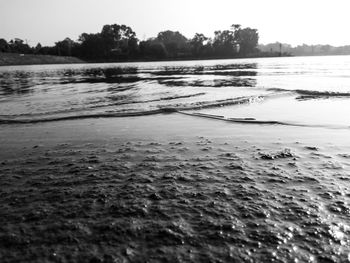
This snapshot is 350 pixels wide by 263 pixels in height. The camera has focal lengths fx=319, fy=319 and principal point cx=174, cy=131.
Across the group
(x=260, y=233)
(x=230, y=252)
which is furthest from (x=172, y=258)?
(x=260, y=233)

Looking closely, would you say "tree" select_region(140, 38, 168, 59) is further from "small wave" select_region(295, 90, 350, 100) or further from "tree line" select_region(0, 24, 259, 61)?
"small wave" select_region(295, 90, 350, 100)

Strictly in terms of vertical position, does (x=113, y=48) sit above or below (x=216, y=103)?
above

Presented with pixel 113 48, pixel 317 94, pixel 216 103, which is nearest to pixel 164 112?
pixel 216 103

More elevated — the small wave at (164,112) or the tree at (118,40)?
the tree at (118,40)

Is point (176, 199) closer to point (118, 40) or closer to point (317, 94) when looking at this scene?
point (317, 94)

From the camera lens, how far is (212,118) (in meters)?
11.4

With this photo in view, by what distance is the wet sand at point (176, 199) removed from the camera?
3395 millimetres

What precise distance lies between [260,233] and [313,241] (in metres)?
0.56

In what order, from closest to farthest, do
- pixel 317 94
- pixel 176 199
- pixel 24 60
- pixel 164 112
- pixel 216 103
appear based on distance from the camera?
1. pixel 176 199
2. pixel 164 112
3. pixel 216 103
4. pixel 317 94
5. pixel 24 60

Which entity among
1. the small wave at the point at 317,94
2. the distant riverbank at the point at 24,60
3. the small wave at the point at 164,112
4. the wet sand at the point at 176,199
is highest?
the distant riverbank at the point at 24,60

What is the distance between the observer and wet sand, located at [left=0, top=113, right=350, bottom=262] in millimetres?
3395

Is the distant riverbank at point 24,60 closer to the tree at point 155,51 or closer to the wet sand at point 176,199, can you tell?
the tree at point 155,51

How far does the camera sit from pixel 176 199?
463 cm

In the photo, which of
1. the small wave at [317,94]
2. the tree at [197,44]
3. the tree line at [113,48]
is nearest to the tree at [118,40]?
the tree line at [113,48]
